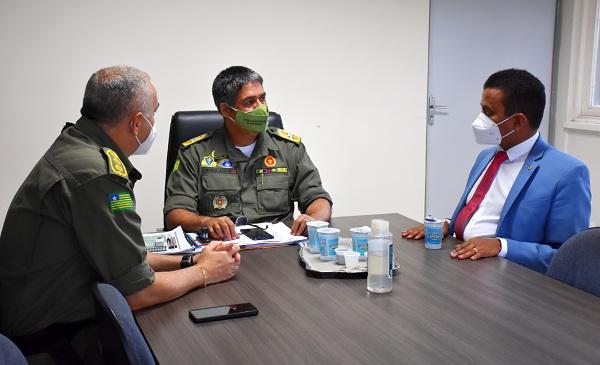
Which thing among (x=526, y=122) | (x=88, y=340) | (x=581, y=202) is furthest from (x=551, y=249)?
(x=88, y=340)

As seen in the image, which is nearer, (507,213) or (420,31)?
(507,213)

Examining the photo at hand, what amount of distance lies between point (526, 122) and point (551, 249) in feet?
1.56

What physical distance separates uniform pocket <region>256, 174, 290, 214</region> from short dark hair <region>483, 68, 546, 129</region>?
1.00 metres

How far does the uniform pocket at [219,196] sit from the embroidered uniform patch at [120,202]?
3.17ft

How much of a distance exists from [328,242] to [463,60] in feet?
9.53

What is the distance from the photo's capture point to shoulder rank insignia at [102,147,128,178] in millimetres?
1531

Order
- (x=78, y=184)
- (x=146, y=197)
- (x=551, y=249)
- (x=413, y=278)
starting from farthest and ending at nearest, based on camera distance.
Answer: (x=146, y=197) < (x=551, y=249) < (x=413, y=278) < (x=78, y=184)

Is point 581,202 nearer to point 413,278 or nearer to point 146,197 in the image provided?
point 413,278

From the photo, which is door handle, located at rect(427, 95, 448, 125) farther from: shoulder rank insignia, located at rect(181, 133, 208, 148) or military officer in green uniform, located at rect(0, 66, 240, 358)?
military officer in green uniform, located at rect(0, 66, 240, 358)

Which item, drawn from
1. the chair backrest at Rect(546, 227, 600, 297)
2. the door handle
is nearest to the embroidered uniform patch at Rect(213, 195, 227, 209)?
the chair backrest at Rect(546, 227, 600, 297)

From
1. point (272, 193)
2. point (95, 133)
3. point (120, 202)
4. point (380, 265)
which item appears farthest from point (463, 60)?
point (120, 202)

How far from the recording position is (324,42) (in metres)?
3.83

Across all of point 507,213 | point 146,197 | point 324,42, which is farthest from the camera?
point 324,42

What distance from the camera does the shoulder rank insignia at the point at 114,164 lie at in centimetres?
153
